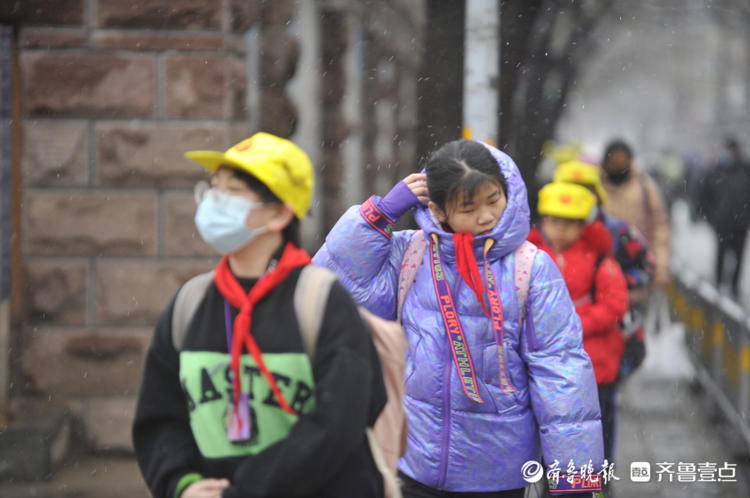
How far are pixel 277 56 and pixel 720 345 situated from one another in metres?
4.36

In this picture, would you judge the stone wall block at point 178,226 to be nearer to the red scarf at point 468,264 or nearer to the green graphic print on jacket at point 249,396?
the red scarf at point 468,264

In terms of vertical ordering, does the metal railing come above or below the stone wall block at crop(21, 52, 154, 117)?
below

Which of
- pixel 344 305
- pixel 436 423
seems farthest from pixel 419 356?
pixel 344 305

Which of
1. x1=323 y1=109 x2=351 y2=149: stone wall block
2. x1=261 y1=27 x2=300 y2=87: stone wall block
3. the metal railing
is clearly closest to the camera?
the metal railing

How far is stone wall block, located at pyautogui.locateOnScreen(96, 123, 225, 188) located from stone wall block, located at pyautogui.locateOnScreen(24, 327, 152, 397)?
36.9 inches

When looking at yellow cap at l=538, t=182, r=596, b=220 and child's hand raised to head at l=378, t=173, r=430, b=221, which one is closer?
child's hand raised to head at l=378, t=173, r=430, b=221

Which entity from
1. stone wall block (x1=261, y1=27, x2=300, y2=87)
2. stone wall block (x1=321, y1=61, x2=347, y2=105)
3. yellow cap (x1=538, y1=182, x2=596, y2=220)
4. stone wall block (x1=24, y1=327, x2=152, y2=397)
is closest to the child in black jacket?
yellow cap (x1=538, y1=182, x2=596, y2=220)

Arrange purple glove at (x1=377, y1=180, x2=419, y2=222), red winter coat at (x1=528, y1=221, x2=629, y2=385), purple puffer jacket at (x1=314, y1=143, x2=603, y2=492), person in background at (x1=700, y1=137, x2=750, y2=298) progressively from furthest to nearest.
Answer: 1. person in background at (x1=700, y1=137, x2=750, y2=298)
2. red winter coat at (x1=528, y1=221, x2=629, y2=385)
3. purple glove at (x1=377, y1=180, x2=419, y2=222)
4. purple puffer jacket at (x1=314, y1=143, x2=603, y2=492)

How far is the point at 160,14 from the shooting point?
6.25 meters

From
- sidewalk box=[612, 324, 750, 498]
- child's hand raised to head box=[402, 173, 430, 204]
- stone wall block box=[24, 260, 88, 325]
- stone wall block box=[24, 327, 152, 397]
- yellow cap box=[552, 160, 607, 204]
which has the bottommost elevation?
sidewalk box=[612, 324, 750, 498]

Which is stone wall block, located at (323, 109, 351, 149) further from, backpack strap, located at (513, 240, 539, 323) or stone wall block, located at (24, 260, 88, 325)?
backpack strap, located at (513, 240, 539, 323)

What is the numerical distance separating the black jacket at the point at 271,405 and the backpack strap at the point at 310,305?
0.05ft

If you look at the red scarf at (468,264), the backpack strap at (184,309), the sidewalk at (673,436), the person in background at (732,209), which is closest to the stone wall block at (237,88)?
the red scarf at (468,264)

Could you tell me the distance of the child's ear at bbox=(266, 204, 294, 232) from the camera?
267 cm
